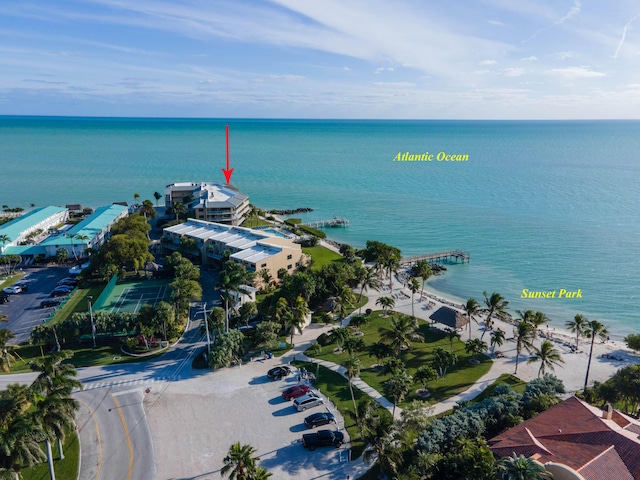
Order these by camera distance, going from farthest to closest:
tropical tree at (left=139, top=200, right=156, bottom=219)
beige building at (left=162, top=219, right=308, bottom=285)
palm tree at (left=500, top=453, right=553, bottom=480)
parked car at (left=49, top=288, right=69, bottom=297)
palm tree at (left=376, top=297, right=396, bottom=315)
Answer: tropical tree at (left=139, top=200, right=156, bottom=219), beige building at (left=162, top=219, right=308, bottom=285), parked car at (left=49, top=288, right=69, bottom=297), palm tree at (left=376, top=297, right=396, bottom=315), palm tree at (left=500, top=453, right=553, bottom=480)

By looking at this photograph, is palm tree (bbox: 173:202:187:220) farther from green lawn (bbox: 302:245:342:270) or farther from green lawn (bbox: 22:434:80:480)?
green lawn (bbox: 22:434:80:480)

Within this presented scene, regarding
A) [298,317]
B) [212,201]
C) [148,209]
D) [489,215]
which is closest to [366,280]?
[298,317]

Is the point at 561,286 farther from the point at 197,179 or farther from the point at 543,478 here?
the point at 197,179

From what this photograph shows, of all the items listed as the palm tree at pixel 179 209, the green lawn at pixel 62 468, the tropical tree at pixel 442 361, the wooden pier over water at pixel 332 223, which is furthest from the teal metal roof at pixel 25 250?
the tropical tree at pixel 442 361

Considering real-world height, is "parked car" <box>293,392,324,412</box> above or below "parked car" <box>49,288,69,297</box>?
below

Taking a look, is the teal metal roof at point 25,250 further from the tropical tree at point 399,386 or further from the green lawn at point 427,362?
the tropical tree at point 399,386

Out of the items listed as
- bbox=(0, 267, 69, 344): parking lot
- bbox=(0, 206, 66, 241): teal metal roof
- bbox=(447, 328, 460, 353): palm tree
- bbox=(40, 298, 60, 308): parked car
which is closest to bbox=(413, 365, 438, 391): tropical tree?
bbox=(447, 328, 460, 353): palm tree
